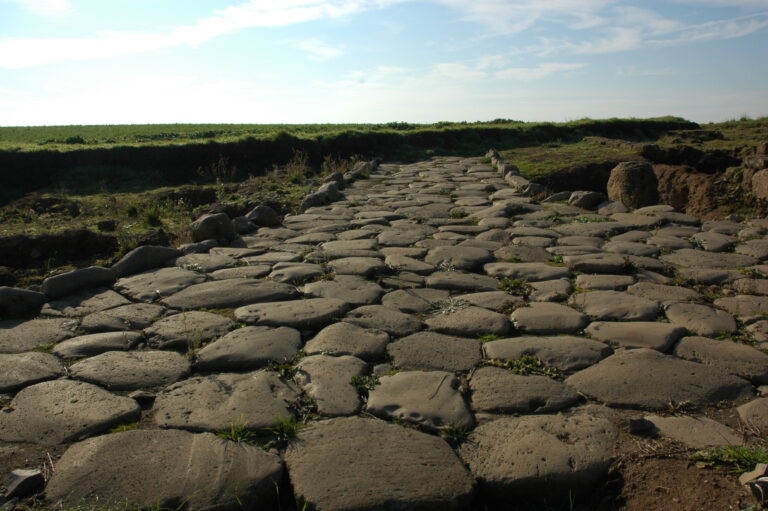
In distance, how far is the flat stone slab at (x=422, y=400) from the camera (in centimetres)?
222

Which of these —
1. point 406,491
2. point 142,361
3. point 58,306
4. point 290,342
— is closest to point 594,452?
point 406,491

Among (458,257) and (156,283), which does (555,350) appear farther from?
(156,283)

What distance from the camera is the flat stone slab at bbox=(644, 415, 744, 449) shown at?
2004 millimetres

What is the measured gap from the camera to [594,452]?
1984mm

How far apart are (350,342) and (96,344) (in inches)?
48.9

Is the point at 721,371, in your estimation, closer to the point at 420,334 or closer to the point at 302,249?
the point at 420,334

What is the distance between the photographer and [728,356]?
8.68 ft

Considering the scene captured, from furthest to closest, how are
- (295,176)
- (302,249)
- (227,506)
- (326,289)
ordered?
(295,176), (302,249), (326,289), (227,506)

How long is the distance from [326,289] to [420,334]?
93cm

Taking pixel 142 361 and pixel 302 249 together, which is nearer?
pixel 142 361

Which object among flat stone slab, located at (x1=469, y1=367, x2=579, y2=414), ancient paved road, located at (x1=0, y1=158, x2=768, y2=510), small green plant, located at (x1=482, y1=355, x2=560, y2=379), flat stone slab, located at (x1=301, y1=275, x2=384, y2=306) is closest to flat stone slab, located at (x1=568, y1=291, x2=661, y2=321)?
ancient paved road, located at (x1=0, y1=158, x2=768, y2=510)

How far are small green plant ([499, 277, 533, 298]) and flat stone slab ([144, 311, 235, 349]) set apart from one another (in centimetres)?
167

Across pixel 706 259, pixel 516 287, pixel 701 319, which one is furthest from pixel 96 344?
pixel 706 259

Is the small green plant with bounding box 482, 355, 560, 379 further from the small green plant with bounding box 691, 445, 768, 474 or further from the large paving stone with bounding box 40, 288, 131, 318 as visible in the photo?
the large paving stone with bounding box 40, 288, 131, 318
